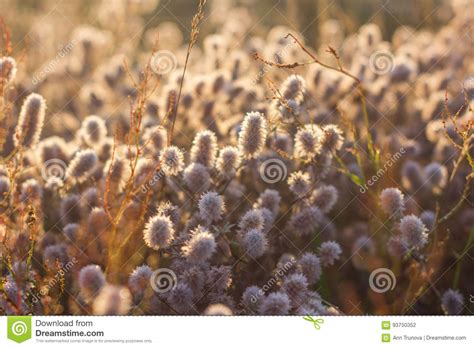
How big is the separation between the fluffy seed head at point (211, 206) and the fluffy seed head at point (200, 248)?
7cm

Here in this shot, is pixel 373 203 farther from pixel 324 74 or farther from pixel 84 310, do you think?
pixel 84 310

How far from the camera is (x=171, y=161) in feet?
4.93

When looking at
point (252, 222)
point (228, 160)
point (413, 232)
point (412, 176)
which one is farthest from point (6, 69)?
point (412, 176)

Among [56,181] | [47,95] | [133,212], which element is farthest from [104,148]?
[47,95]

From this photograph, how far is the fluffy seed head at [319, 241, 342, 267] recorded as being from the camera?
5.12 feet

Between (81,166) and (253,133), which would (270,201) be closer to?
(253,133)

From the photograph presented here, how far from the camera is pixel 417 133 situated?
221cm

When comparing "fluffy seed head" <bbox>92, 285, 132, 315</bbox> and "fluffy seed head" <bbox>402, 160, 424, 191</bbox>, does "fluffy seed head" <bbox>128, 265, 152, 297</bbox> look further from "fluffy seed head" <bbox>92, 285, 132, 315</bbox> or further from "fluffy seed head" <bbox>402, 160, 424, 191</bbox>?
"fluffy seed head" <bbox>402, 160, 424, 191</bbox>

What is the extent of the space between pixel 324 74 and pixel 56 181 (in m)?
1.01

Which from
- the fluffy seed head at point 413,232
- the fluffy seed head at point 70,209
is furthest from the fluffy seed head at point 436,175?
Answer: the fluffy seed head at point 70,209

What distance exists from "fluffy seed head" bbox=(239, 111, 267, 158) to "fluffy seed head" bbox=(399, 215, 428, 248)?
39cm
